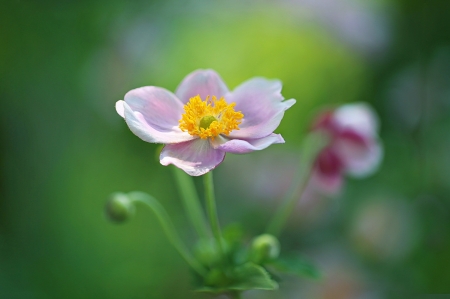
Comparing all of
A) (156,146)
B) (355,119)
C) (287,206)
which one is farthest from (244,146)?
(156,146)

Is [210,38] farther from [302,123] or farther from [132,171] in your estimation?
[132,171]

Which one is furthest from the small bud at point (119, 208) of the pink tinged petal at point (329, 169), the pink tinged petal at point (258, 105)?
the pink tinged petal at point (329, 169)

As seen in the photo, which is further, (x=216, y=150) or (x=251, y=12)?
(x=251, y=12)

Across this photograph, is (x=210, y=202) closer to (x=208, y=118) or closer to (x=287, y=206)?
(x=208, y=118)

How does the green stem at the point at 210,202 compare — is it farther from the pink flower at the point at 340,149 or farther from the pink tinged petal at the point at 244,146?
the pink flower at the point at 340,149

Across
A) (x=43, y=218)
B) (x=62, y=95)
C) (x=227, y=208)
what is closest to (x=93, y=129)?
(x=62, y=95)
